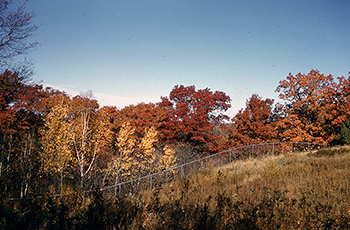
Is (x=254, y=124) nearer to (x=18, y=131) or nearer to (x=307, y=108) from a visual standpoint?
(x=307, y=108)

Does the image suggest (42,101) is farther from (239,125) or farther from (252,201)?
(252,201)

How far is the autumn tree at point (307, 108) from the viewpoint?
85.6ft

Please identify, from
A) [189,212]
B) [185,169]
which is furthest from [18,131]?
[189,212]

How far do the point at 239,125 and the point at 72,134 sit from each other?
22224 mm

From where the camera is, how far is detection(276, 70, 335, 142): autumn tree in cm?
2608

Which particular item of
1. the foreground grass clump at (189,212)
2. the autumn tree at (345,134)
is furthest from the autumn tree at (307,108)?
the foreground grass clump at (189,212)

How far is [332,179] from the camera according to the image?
6531 millimetres

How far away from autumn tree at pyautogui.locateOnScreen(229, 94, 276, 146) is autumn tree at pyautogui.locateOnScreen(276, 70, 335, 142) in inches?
79.0

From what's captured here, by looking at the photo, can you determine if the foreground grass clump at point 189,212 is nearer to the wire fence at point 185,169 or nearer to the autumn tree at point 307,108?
the wire fence at point 185,169

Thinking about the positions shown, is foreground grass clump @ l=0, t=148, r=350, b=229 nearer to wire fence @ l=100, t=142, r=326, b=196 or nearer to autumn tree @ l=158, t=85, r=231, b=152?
wire fence @ l=100, t=142, r=326, b=196

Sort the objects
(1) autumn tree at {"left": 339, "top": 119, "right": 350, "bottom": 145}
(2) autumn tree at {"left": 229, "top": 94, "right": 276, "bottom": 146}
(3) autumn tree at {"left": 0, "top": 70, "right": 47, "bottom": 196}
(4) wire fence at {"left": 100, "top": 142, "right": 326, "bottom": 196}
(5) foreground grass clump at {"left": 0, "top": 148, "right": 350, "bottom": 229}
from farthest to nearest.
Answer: (2) autumn tree at {"left": 229, "top": 94, "right": 276, "bottom": 146}, (1) autumn tree at {"left": 339, "top": 119, "right": 350, "bottom": 145}, (4) wire fence at {"left": 100, "top": 142, "right": 326, "bottom": 196}, (3) autumn tree at {"left": 0, "top": 70, "right": 47, "bottom": 196}, (5) foreground grass clump at {"left": 0, "top": 148, "right": 350, "bottom": 229}

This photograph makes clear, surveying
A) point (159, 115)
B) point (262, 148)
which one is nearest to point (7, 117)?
point (159, 115)

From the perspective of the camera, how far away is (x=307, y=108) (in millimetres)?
26703

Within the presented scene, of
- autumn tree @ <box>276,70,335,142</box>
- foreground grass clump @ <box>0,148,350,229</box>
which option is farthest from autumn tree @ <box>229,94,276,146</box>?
foreground grass clump @ <box>0,148,350,229</box>
